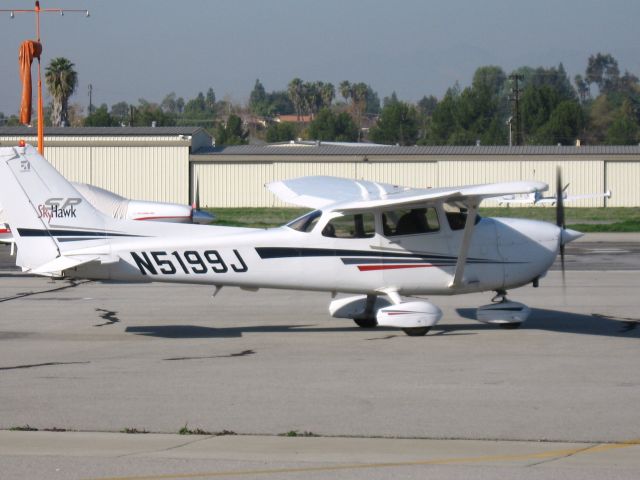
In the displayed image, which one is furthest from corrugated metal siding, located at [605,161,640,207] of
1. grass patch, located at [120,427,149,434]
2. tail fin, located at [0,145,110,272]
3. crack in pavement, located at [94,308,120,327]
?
grass patch, located at [120,427,149,434]

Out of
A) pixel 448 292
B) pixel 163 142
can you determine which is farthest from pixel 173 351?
pixel 163 142

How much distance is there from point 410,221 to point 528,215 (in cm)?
3435

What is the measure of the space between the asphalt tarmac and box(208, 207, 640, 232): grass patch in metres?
26.0

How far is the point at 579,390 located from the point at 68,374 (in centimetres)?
522

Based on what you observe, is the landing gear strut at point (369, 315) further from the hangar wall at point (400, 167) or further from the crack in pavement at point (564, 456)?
the hangar wall at point (400, 167)

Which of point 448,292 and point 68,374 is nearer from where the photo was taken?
point 68,374

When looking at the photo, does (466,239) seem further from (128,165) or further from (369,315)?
(128,165)

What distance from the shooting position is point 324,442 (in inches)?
298

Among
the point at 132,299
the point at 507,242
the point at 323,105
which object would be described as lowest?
the point at 132,299

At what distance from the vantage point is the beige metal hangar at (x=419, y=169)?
52.2 m

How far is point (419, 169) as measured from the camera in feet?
172

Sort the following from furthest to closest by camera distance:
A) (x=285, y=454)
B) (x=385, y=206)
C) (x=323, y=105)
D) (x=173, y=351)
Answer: (x=323, y=105) < (x=385, y=206) < (x=173, y=351) < (x=285, y=454)

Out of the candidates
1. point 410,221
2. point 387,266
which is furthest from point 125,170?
point 387,266

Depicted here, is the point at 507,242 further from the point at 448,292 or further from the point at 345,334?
the point at 345,334
